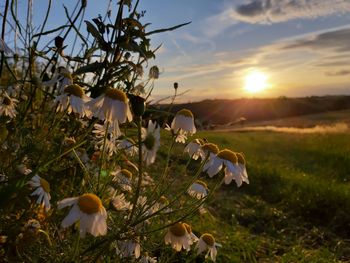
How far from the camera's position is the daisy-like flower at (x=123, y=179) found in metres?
1.69

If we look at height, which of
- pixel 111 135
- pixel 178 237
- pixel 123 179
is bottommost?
pixel 178 237

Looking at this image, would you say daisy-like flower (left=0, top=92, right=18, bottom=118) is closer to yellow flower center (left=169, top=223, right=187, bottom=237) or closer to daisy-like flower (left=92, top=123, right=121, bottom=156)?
daisy-like flower (left=92, top=123, right=121, bottom=156)

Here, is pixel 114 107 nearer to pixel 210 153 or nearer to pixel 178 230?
pixel 210 153

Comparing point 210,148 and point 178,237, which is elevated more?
point 210,148

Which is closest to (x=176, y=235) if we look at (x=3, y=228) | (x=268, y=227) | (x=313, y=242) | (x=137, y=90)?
(x=3, y=228)

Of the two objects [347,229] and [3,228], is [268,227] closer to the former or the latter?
[347,229]

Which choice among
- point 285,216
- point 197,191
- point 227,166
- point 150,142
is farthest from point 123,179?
A: point 285,216

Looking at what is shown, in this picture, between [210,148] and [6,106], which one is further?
[6,106]

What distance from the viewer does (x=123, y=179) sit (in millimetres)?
1772

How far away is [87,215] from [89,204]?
3cm

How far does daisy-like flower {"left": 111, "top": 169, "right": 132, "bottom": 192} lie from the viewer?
66.6 inches

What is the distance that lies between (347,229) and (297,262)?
138 cm

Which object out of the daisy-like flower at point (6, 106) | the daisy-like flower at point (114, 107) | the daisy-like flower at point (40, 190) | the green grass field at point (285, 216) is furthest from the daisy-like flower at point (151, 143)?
the daisy-like flower at point (6, 106)

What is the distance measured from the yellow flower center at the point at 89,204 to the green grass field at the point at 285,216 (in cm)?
75
